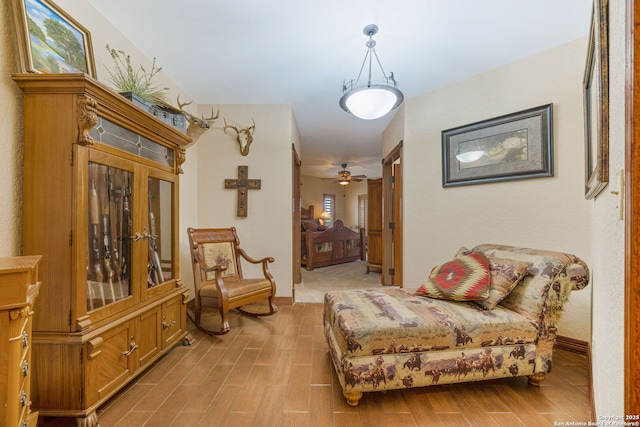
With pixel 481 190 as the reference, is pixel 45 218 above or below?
below

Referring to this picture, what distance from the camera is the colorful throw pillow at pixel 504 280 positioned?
5.84ft

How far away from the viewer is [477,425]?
4.63 feet

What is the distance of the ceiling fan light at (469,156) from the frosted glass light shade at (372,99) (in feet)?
3.74

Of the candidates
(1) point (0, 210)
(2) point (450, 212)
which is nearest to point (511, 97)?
(2) point (450, 212)

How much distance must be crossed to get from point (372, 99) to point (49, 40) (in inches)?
81.5

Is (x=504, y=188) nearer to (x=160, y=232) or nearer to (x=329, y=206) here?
(x=160, y=232)

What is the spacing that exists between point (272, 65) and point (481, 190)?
8.10 feet

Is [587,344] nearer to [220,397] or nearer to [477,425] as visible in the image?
[477,425]

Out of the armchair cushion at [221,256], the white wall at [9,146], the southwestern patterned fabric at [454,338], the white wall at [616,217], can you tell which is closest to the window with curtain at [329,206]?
the armchair cushion at [221,256]

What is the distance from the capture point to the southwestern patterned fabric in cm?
153

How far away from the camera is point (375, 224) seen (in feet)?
18.1

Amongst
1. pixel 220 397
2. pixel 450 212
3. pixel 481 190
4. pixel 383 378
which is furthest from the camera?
pixel 450 212

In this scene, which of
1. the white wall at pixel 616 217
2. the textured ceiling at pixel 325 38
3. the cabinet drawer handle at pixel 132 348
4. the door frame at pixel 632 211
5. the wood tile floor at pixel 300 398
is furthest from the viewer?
the textured ceiling at pixel 325 38

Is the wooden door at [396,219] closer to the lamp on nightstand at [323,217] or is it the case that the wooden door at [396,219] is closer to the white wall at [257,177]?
the white wall at [257,177]
